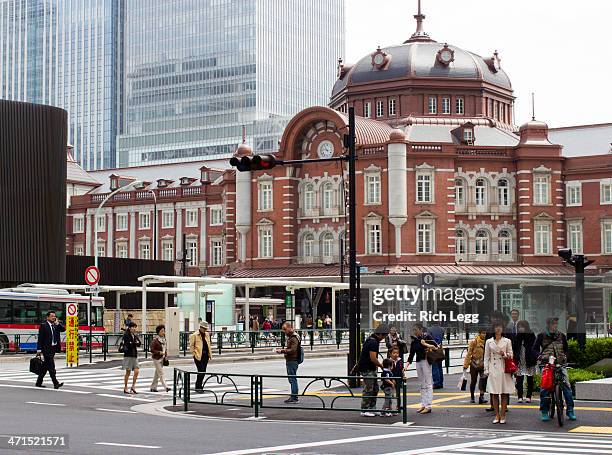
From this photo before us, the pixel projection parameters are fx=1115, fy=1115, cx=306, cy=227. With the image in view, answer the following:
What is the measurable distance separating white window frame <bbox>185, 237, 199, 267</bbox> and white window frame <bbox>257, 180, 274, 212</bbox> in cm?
1393

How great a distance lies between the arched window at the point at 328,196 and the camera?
261 feet

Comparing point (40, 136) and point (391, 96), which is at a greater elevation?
point (391, 96)

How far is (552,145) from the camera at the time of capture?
257 feet

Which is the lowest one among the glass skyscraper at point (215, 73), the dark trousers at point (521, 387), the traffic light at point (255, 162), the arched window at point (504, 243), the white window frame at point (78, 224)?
the dark trousers at point (521, 387)

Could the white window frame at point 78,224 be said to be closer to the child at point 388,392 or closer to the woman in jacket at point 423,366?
the woman in jacket at point 423,366

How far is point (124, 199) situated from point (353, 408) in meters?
78.6

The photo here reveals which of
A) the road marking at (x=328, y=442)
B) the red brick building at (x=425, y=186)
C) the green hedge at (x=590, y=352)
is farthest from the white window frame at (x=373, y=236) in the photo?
the road marking at (x=328, y=442)

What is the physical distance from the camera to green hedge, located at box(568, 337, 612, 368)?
27.4 metres

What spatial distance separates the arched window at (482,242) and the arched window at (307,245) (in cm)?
1183

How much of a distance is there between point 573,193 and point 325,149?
17786 mm

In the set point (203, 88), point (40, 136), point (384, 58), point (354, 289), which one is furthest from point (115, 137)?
point (354, 289)

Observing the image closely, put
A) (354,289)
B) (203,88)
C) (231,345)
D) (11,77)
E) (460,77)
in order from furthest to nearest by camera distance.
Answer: (11,77)
(203,88)
(460,77)
(231,345)
(354,289)

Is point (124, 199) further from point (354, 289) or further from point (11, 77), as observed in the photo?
point (11, 77)

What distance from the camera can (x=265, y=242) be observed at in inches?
3196
